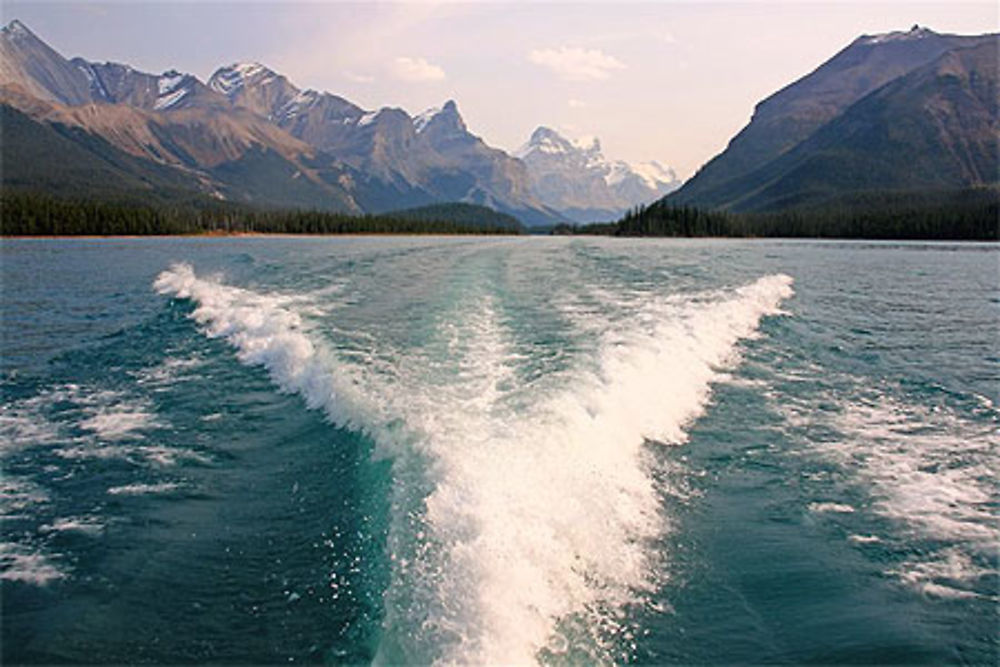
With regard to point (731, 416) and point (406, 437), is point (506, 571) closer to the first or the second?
point (406, 437)

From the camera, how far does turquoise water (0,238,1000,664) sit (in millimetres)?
5578

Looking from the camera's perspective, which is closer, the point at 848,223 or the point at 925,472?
the point at 925,472

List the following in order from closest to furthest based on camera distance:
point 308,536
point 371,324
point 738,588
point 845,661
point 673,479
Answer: point 845,661
point 738,588
point 308,536
point 673,479
point 371,324

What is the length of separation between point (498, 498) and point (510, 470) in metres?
0.72

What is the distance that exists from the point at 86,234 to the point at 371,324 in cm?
9989

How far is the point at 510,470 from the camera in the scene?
753 centimetres

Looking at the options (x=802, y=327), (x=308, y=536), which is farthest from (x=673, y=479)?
(x=802, y=327)

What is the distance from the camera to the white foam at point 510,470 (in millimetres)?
5473

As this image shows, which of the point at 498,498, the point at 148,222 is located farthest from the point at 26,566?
the point at 148,222

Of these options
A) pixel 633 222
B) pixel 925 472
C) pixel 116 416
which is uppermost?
pixel 633 222

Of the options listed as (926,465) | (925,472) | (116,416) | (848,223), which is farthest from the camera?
(848,223)

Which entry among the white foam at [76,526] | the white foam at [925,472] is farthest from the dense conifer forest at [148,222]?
the white foam at [925,472]

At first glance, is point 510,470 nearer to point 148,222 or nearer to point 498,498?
point 498,498

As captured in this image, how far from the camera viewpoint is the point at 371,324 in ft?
61.1
